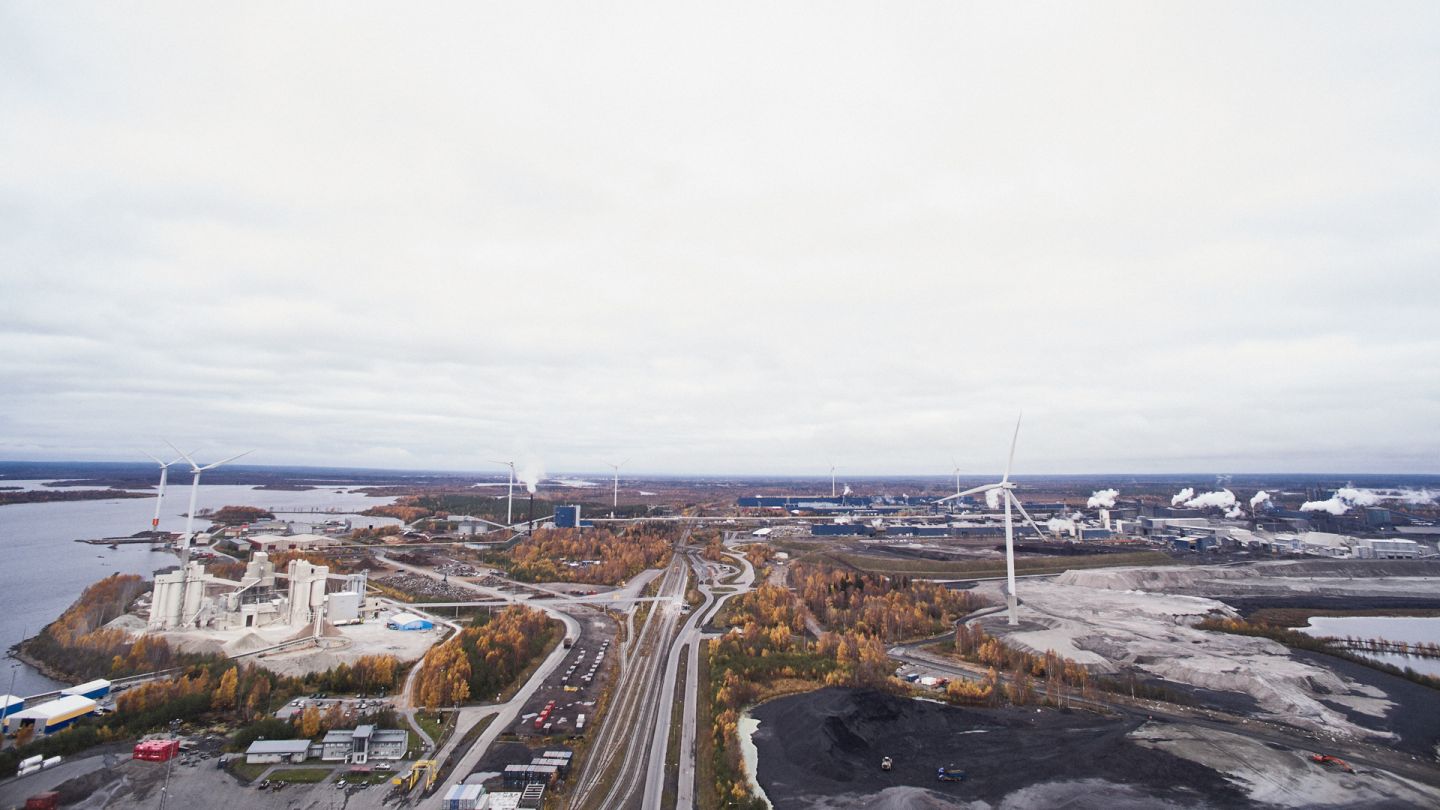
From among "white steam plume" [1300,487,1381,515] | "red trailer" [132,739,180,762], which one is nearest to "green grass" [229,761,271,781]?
"red trailer" [132,739,180,762]

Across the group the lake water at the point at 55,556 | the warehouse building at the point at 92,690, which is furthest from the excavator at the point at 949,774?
the lake water at the point at 55,556

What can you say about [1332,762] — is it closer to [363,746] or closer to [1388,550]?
[363,746]

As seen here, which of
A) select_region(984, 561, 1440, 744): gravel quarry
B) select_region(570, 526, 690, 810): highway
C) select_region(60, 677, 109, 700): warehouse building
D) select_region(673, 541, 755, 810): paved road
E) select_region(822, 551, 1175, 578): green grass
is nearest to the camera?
select_region(570, 526, 690, 810): highway

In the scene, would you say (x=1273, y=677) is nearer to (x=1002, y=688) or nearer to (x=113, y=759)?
(x=1002, y=688)

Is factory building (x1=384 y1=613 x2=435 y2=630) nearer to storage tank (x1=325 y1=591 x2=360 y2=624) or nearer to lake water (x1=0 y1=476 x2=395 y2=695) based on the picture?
storage tank (x1=325 y1=591 x2=360 y2=624)

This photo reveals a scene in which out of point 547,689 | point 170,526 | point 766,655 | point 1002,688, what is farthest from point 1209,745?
point 170,526

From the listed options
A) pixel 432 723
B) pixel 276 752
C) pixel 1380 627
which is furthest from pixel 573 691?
pixel 1380 627
